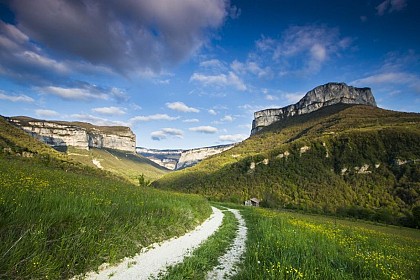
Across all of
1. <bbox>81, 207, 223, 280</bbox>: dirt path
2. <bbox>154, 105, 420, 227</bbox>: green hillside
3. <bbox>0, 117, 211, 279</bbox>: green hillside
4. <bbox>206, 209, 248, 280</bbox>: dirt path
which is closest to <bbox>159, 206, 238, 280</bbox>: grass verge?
<bbox>206, 209, 248, 280</bbox>: dirt path

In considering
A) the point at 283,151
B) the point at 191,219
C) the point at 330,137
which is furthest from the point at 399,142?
the point at 191,219

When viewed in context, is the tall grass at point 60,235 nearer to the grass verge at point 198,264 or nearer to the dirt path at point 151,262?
the dirt path at point 151,262

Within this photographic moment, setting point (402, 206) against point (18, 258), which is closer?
point (18, 258)

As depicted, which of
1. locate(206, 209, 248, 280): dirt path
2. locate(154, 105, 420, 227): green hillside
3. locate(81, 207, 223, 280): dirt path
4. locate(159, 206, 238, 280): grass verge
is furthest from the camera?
locate(154, 105, 420, 227): green hillside

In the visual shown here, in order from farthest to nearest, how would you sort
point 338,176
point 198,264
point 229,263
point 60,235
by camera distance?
1. point 338,176
2. point 229,263
3. point 198,264
4. point 60,235

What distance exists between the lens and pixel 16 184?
10.2 m

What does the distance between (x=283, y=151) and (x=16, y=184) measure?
149 meters

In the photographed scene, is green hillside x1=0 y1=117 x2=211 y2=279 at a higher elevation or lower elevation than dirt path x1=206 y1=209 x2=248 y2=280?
higher

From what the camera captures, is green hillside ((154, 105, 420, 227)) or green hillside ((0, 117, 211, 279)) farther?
green hillside ((154, 105, 420, 227))

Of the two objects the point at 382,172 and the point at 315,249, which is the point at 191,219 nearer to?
the point at 315,249

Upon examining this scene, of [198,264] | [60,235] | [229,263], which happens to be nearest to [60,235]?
[60,235]

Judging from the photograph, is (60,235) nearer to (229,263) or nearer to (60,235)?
(60,235)

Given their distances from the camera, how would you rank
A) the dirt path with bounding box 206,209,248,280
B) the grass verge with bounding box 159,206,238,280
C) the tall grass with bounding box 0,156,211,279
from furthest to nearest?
the dirt path with bounding box 206,209,248,280
the grass verge with bounding box 159,206,238,280
the tall grass with bounding box 0,156,211,279

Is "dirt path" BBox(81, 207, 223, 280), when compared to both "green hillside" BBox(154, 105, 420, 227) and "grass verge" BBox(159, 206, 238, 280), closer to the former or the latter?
"grass verge" BBox(159, 206, 238, 280)
